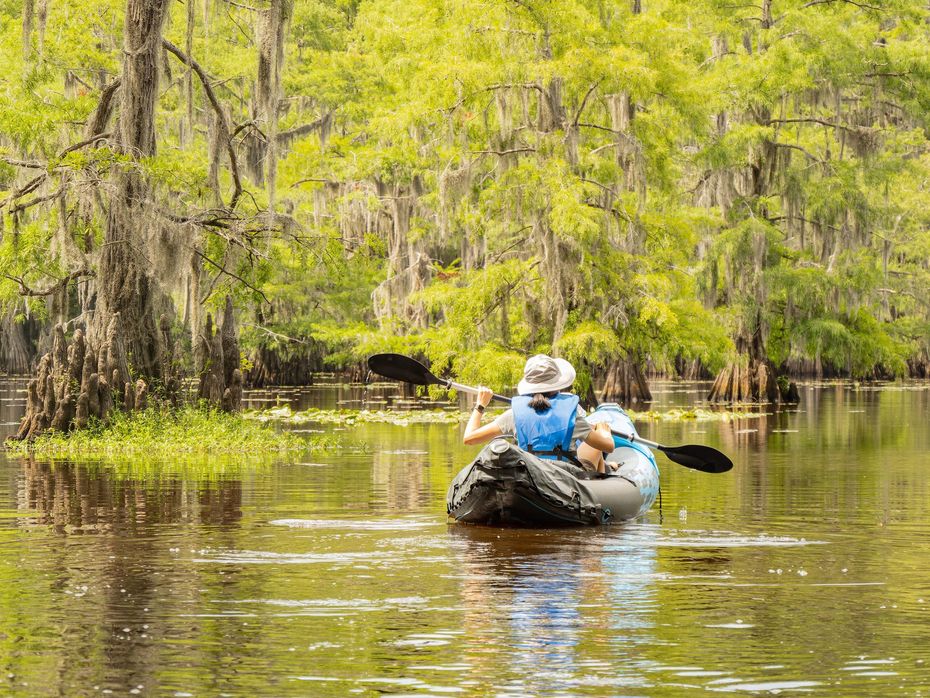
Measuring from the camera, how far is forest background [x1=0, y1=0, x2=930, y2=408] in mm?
21281

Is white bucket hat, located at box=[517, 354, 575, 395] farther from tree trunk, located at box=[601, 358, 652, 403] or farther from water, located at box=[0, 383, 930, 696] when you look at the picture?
tree trunk, located at box=[601, 358, 652, 403]

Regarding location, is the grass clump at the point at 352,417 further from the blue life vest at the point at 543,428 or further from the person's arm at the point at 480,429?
the blue life vest at the point at 543,428

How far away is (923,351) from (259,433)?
4199 cm

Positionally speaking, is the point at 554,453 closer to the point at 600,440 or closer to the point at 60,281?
the point at 600,440

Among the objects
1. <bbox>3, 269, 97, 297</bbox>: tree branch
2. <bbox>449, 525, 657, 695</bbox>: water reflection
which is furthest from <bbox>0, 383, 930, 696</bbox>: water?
<bbox>3, 269, 97, 297</bbox>: tree branch

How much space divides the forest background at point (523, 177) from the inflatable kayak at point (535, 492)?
30.2 ft

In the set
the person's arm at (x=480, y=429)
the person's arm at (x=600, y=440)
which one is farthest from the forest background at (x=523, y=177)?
the person's arm at (x=600, y=440)

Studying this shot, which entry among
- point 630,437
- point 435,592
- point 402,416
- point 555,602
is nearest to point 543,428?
point 630,437

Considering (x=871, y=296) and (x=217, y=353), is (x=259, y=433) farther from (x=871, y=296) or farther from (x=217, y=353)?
(x=871, y=296)

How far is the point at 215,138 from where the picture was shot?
70.5 feet

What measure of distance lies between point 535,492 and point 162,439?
9.17 metres

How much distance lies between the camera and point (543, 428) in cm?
1266

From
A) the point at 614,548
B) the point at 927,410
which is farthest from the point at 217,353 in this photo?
the point at 927,410

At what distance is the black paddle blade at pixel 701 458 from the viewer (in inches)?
586
